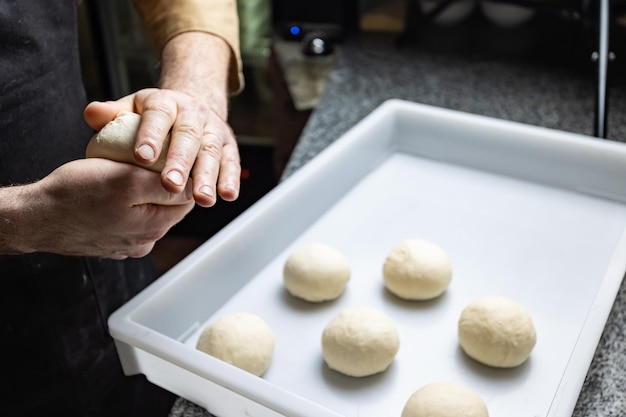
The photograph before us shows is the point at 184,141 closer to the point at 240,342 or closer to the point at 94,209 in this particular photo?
the point at 94,209

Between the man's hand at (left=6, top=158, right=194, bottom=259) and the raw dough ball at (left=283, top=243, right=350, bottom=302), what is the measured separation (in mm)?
265

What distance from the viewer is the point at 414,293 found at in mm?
938

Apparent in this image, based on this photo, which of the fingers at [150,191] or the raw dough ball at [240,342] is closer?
the fingers at [150,191]

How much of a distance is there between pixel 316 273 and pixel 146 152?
1.16 ft

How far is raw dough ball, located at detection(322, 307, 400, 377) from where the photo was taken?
0.80 meters

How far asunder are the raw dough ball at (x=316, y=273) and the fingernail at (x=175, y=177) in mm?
331

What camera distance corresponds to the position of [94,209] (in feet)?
2.15

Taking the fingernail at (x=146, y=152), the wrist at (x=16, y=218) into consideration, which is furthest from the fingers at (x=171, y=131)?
the wrist at (x=16, y=218)

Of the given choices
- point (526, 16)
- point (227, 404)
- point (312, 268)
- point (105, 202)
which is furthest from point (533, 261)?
point (526, 16)

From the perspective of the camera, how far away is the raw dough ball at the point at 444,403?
Result: 0.70 m

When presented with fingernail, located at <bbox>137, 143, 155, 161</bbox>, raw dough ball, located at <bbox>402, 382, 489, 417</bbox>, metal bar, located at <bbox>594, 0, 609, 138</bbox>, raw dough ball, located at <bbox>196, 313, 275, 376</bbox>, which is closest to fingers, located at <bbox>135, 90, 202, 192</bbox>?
fingernail, located at <bbox>137, 143, 155, 161</bbox>

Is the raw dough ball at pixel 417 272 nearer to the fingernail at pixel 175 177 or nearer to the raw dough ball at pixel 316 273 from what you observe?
the raw dough ball at pixel 316 273

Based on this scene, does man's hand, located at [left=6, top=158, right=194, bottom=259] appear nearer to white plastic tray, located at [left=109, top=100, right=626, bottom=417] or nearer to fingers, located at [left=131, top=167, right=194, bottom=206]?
fingers, located at [left=131, top=167, right=194, bottom=206]

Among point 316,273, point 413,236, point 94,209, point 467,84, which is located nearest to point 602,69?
point 467,84
